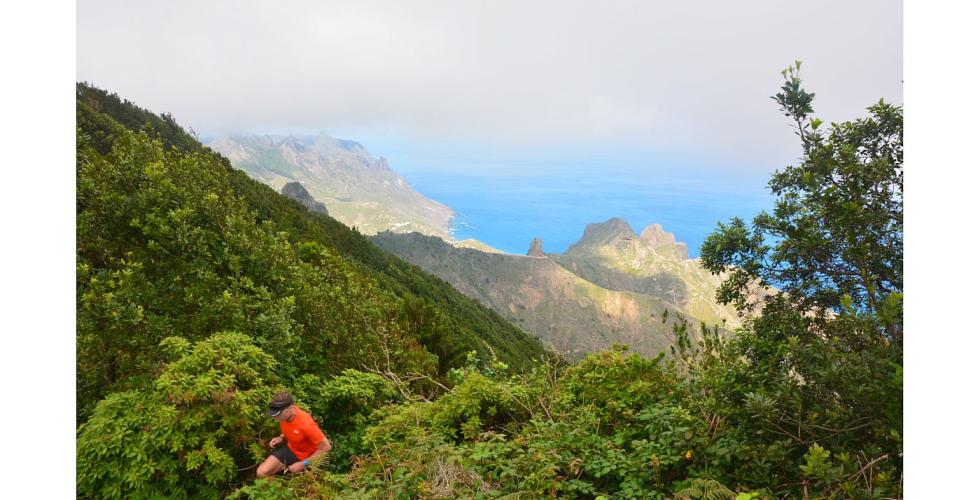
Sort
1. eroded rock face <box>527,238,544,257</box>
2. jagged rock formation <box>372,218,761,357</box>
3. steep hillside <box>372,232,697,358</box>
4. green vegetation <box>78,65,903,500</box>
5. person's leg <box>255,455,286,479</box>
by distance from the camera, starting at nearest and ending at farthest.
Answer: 1. green vegetation <box>78,65,903,500</box>
2. person's leg <box>255,455,286,479</box>
3. jagged rock formation <box>372,218,761,357</box>
4. steep hillside <box>372,232,697,358</box>
5. eroded rock face <box>527,238,544,257</box>

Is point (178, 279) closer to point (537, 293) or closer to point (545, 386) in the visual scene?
point (545, 386)

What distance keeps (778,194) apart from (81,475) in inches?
346

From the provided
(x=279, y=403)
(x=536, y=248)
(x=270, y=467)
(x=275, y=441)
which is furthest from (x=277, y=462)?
(x=536, y=248)

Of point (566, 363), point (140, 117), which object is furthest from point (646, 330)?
point (566, 363)

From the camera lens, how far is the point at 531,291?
141625 millimetres

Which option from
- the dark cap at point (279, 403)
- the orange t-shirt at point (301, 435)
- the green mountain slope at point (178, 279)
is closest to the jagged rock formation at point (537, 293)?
the green mountain slope at point (178, 279)

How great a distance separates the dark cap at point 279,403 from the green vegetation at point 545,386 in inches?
10.5

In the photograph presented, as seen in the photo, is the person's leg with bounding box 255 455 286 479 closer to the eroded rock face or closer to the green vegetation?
the green vegetation

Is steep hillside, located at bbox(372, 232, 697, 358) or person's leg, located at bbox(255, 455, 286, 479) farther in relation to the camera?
steep hillside, located at bbox(372, 232, 697, 358)

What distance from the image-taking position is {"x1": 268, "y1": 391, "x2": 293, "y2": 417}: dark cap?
5715mm

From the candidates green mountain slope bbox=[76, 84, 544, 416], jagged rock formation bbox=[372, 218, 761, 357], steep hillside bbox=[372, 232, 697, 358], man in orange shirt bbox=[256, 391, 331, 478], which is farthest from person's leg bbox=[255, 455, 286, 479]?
steep hillside bbox=[372, 232, 697, 358]

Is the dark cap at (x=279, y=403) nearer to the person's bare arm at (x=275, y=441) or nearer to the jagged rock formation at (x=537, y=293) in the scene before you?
the person's bare arm at (x=275, y=441)

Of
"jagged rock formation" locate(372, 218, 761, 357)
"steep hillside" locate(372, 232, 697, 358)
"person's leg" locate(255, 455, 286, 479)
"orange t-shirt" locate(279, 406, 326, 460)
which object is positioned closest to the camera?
"person's leg" locate(255, 455, 286, 479)

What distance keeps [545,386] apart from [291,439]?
3708 mm
